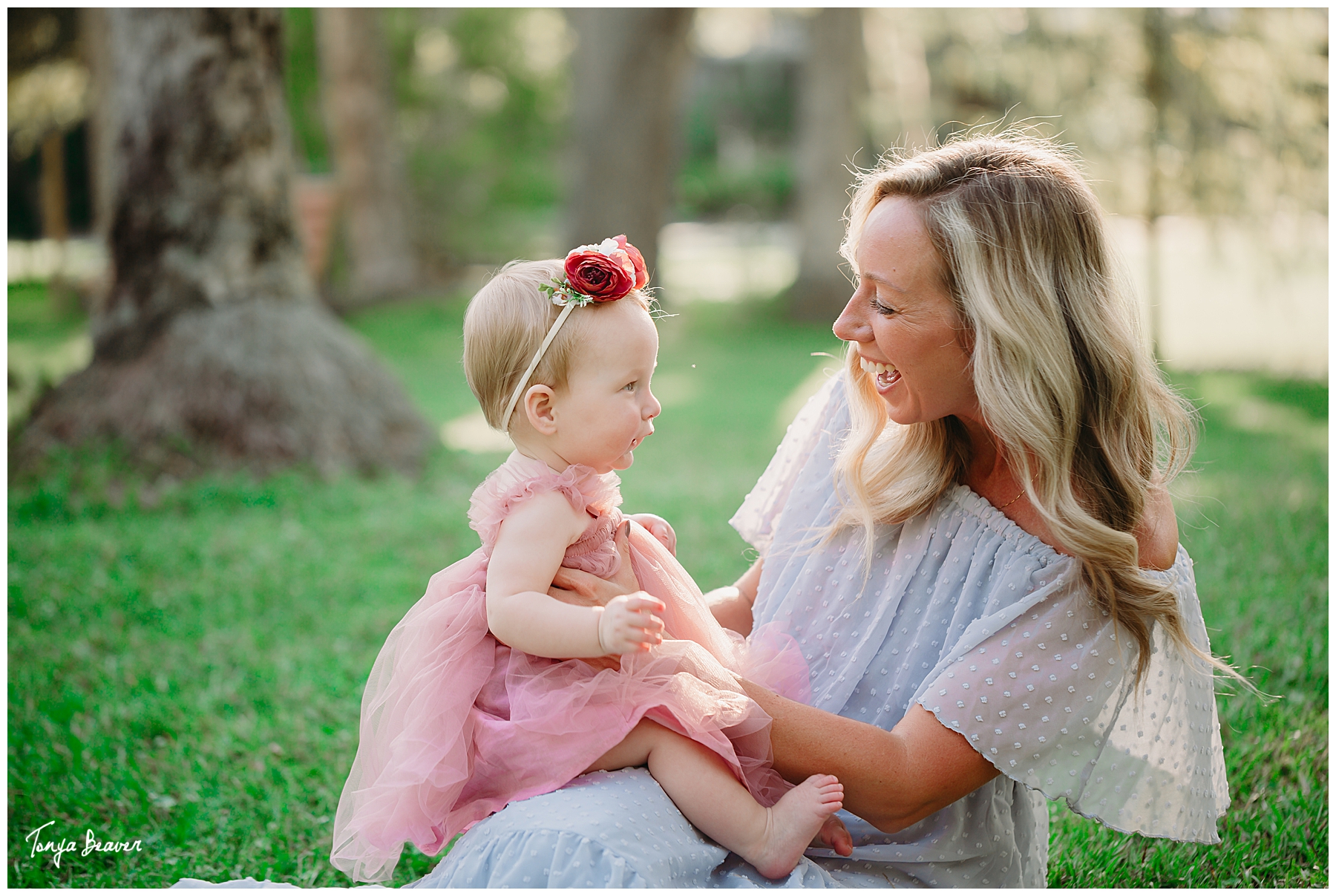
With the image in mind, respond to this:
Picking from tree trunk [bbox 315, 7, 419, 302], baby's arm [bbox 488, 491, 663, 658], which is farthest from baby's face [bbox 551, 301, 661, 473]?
tree trunk [bbox 315, 7, 419, 302]

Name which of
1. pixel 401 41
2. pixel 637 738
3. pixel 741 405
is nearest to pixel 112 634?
pixel 637 738

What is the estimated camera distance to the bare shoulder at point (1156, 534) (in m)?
1.72

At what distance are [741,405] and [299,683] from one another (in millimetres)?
5224

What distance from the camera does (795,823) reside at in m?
1.65

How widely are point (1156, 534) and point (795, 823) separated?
0.76 metres

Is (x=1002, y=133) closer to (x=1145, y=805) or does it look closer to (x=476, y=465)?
(x=1145, y=805)

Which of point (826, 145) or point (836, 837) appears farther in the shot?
point (826, 145)

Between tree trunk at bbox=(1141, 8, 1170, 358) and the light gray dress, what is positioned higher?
tree trunk at bbox=(1141, 8, 1170, 358)

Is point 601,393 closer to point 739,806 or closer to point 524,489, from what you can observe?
point 524,489

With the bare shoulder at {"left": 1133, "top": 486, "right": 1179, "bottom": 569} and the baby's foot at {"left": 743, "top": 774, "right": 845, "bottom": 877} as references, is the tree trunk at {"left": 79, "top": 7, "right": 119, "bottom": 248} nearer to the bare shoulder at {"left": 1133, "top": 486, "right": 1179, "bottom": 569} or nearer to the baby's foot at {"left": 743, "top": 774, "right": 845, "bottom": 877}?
the baby's foot at {"left": 743, "top": 774, "right": 845, "bottom": 877}

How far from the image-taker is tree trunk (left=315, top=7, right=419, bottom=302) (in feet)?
42.8
